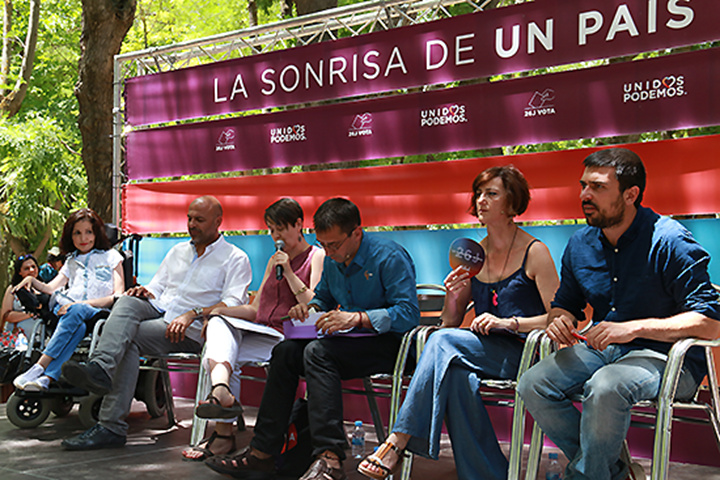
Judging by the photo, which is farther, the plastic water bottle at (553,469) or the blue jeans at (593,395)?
the plastic water bottle at (553,469)

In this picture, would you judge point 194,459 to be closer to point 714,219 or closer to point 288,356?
point 288,356

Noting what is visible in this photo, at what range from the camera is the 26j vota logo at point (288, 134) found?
17.9 ft

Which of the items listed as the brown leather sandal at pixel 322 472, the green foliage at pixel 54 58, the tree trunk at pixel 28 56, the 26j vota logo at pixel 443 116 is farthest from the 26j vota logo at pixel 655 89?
the green foliage at pixel 54 58

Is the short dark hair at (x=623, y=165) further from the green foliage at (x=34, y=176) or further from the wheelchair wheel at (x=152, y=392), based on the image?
the green foliage at (x=34, y=176)

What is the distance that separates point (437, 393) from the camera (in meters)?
2.97

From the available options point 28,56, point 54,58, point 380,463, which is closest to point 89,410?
point 380,463

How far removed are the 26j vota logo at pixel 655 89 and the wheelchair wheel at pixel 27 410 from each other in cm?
413

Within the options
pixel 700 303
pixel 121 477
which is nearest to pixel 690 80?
pixel 700 303

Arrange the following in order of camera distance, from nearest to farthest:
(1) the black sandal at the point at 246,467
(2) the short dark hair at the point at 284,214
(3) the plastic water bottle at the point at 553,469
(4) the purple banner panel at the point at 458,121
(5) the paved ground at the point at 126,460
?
(1) the black sandal at the point at 246,467 < (3) the plastic water bottle at the point at 553,469 < (5) the paved ground at the point at 126,460 < (4) the purple banner panel at the point at 458,121 < (2) the short dark hair at the point at 284,214

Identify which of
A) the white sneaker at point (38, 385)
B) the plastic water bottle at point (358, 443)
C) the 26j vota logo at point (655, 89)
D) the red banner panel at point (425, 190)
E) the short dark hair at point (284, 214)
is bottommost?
the plastic water bottle at point (358, 443)

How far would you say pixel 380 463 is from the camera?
9.55 feet

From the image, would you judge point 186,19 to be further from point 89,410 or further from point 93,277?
point 89,410

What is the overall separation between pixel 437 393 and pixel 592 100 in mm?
2171

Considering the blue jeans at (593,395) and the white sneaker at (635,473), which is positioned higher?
the blue jeans at (593,395)
